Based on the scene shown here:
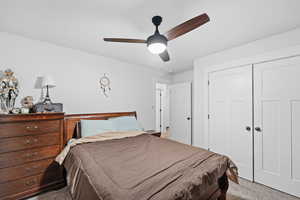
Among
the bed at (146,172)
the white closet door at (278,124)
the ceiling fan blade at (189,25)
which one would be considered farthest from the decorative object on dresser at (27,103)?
the white closet door at (278,124)

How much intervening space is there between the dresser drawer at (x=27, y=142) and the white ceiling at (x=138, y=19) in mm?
1602

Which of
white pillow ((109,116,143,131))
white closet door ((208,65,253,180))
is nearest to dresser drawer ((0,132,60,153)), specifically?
white pillow ((109,116,143,131))

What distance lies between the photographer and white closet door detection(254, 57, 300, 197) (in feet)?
6.62

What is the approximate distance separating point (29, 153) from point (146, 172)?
71.9 inches

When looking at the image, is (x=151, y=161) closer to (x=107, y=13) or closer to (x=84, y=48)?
(x=107, y=13)

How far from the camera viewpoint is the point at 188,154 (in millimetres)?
1628

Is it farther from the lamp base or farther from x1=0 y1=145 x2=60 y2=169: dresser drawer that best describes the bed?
the lamp base

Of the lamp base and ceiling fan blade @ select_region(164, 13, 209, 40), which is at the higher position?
ceiling fan blade @ select_region(164, 13, 209, 40)

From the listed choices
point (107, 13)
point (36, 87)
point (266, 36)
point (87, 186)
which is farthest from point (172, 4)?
point (36, 87)

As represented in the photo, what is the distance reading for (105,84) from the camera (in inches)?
125

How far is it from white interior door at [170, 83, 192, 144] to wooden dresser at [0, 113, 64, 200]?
3.25m

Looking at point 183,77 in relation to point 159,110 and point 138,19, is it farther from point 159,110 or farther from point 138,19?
point 138,19

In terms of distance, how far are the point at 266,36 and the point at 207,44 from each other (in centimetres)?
91

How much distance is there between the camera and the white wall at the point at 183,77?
426 cm
